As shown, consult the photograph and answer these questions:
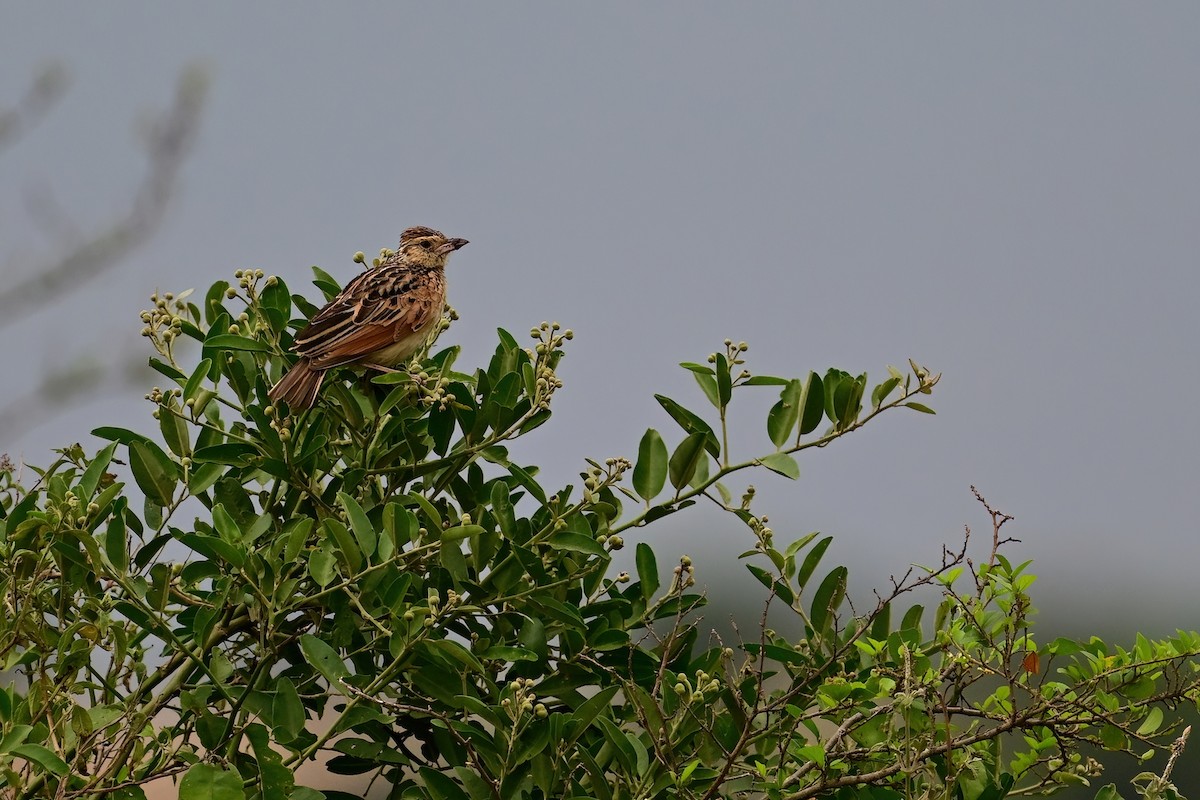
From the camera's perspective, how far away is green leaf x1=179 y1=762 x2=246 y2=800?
8.13 feet

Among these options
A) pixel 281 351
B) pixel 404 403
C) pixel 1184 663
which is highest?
pixel 281 351

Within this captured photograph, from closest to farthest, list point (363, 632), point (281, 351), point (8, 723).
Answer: point (8, 723) → point (363, 632) → point (281, 351)

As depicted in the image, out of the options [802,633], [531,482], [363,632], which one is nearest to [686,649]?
[802,633]

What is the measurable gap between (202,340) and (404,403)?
0.58 metres

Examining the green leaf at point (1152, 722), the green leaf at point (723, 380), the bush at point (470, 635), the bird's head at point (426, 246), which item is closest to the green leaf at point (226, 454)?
the bush at point (470, 635)

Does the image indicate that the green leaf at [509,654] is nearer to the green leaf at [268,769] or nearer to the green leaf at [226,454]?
the green leaf at [268,769]

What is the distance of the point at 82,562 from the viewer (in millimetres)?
2869

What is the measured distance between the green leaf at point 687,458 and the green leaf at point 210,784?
3.67 ft

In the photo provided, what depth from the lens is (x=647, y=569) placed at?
10.0 feet

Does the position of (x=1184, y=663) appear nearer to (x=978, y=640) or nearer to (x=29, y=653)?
(x=978, y=640)

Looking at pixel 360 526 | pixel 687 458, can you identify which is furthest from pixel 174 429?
pixel 687 458

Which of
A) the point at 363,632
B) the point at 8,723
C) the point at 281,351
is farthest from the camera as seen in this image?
the point at 281,351

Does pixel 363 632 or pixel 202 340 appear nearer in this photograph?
pixel 363 632

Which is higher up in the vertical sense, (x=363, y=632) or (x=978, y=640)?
(x=363, y=632)
